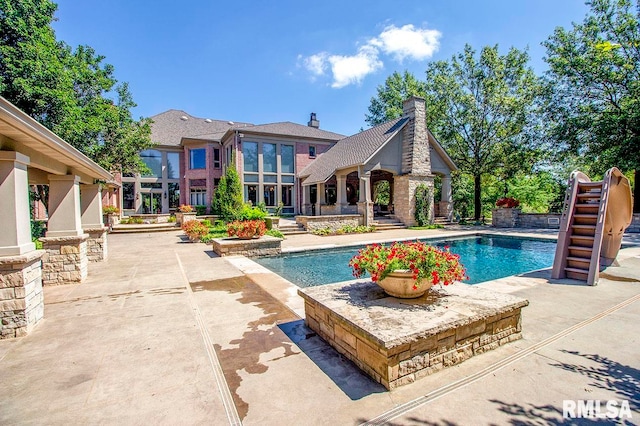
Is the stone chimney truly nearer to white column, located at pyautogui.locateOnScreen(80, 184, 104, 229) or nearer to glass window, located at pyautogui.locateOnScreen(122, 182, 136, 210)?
white column, located at pyautogui.locateOnScreen(80, 184, 104, 229)

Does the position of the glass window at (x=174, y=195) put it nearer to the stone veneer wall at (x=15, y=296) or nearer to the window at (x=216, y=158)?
the window at (x=216, y=158)

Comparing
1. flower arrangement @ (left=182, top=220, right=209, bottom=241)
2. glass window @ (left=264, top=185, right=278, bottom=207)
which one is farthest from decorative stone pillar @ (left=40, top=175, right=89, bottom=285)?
glass window @ (left=264, top=185, right=278, bottom=207)

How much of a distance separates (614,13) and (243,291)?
24715 millimetres

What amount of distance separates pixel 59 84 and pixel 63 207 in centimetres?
942

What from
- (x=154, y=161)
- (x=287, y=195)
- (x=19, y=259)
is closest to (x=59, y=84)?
(x=19, y=259)

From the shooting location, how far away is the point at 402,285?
3.59 meters

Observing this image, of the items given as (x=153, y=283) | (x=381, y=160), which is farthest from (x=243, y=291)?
(x=381, y=160)

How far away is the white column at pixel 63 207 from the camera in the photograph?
655cm

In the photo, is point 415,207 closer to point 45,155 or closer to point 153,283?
point 153,283

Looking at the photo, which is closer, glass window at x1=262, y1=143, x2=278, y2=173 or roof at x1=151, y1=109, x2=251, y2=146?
glass window at x1=262, y1=143, x2=278, y2=173

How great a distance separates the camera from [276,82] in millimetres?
21344

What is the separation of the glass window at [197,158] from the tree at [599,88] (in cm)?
2530

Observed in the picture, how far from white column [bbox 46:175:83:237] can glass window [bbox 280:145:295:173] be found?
60.1ft

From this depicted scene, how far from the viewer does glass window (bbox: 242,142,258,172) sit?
23000 millimetres
